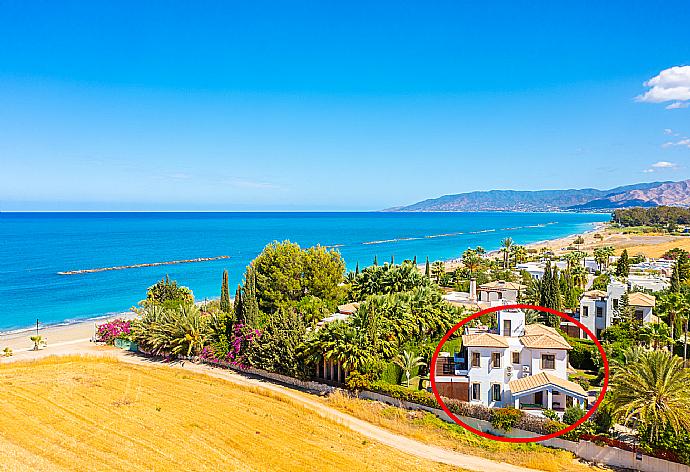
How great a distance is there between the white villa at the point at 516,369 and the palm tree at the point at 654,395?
159cm

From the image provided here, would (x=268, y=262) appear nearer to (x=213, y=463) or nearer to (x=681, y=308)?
(x=213, y=463)

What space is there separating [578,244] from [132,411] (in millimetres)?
105991

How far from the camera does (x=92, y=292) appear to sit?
2522 inches

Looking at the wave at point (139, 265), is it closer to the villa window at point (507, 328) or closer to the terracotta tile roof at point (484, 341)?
the villa window at point (507, 328)

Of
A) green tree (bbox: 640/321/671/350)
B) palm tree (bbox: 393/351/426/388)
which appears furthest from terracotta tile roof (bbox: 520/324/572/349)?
green tree (bbox: 640/321/671/350)

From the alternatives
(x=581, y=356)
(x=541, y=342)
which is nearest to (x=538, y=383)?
(x=541, y=342)

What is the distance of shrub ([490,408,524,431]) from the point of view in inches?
725

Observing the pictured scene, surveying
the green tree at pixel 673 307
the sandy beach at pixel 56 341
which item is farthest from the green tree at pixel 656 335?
the sandy beach at pixel 56 341

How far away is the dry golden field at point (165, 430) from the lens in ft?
55.4

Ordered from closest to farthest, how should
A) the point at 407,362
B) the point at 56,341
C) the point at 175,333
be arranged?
1. the point at 407,362
2. the point at 175,333
3. the point at 56,341

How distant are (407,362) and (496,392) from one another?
565 centimetres

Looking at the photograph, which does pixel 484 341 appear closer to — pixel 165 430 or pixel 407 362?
pixel 407 362

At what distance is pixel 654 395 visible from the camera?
17.0 meters

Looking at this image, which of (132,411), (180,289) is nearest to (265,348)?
(132,411)
